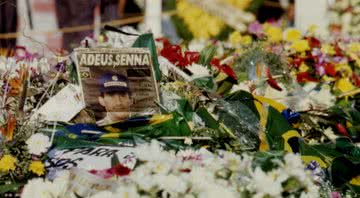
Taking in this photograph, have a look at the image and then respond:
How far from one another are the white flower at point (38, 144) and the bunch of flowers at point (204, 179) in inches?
9.9

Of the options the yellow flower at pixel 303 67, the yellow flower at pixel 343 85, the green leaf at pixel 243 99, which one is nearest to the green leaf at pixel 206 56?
the green leaf at pixel 243 99

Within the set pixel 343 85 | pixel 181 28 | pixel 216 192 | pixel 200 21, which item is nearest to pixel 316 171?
pixel 216 192

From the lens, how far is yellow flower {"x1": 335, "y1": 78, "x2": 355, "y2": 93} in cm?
409

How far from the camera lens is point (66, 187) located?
6.56ft

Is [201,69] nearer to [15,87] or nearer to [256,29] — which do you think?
[15,87]

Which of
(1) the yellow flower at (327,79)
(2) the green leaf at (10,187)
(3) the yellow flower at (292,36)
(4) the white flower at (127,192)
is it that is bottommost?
(2) the green leaf at (10,187)

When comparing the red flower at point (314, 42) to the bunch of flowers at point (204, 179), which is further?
the red flower at point (314, 42)

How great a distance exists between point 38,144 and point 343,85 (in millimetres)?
2267

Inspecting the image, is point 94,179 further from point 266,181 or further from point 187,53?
point 187,53

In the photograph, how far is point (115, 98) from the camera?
2.59 m

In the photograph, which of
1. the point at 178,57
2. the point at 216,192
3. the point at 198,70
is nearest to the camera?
the point at 216,192

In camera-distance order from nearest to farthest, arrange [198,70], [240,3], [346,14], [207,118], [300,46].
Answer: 1. [207,118]
2. [198,70]
3. [300,46]
4. [346,14]
5. [240,3]

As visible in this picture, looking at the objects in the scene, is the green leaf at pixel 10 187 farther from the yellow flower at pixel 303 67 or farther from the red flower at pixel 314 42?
the red flower at pixel 314 42

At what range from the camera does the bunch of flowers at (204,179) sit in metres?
1.86
